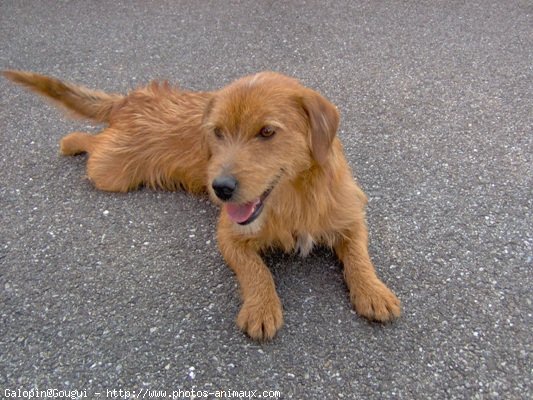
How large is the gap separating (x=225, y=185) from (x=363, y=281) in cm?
99

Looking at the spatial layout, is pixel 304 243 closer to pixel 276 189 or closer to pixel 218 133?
pixel 276 189

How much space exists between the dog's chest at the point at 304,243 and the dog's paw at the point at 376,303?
17.7 inches

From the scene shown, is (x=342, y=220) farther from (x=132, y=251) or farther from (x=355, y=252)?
(x=132, y=251)

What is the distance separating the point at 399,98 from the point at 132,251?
3.02 metres

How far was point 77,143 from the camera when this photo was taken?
14.5ft

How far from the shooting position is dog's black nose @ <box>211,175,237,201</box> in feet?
8.70

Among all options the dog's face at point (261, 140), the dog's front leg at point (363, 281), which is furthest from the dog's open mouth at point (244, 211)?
the dog's front leg at point (363, 281)

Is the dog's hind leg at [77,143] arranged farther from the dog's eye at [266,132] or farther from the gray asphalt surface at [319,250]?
the dog's eye at [266,132]

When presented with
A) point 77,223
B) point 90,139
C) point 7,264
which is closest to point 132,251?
point 77,223

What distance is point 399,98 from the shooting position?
5.04m

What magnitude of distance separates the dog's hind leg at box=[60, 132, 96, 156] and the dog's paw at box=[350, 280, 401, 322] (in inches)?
105

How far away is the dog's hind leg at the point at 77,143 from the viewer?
4364mm

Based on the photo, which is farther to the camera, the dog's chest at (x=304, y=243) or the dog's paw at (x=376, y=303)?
the dog's chest at (x=304, y=243)

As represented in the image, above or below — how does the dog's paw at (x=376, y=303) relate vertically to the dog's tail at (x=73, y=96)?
above
